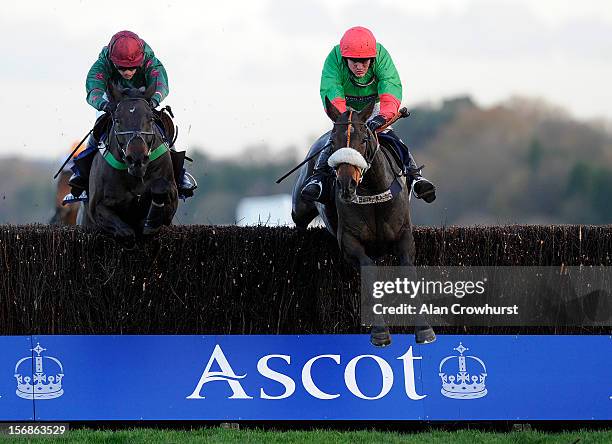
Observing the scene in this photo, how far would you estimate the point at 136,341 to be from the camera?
28.3 feet

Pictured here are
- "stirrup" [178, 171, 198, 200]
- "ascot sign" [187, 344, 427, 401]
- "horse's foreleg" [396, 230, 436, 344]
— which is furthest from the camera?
"stirrup" [178, 171, 198, 200]

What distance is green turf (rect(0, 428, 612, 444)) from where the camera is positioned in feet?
25.9

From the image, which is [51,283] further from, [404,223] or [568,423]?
[568,423]

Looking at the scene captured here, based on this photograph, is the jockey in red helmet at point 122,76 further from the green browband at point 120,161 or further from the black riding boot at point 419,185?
the black riding boot at point 419,185

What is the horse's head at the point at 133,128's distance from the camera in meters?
8.45

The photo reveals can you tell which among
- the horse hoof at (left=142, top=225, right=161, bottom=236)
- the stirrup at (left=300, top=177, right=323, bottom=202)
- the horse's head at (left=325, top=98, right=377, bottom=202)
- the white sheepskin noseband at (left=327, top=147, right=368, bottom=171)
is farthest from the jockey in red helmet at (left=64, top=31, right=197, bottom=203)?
the white sheepskin noseband at (left=327, top=147, right=368, bottom=171)

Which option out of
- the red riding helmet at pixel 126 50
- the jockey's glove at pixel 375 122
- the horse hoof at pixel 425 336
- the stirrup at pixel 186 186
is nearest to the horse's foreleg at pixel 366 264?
the horse hoof at pixel 425 336

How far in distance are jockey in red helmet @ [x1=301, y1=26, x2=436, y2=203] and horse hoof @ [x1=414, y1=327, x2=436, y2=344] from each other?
3.53 ft

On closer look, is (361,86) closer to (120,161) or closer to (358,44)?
(358,44)

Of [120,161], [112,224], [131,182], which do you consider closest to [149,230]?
[112,224]

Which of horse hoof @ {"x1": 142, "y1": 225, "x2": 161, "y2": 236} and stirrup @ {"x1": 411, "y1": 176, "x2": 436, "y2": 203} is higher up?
stirrup @ {"x1": 411, "y1": 176, "x2": 436, "y2": 203}

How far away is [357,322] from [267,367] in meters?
0.89

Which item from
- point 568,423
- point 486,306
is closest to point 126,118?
point 486,306

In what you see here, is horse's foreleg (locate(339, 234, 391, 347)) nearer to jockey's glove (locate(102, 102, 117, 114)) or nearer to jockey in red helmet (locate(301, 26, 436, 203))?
jockey in red helmet (locate(301, 26, 436, 203))
